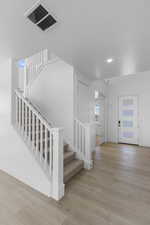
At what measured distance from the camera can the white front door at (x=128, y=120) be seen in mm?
4723

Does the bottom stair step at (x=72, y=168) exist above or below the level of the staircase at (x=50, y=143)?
below

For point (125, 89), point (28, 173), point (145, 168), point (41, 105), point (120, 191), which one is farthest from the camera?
point (125, 89)

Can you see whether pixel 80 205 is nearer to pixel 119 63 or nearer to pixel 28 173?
pixel 28 173

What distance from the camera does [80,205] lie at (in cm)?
156

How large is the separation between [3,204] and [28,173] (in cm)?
50

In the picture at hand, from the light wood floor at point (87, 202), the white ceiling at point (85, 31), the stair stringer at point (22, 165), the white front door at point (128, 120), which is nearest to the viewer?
the white ceiling at point (85, 31)

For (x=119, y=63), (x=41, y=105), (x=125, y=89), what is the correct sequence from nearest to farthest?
1. (x=119, y=63)
2. (x=41, y=105)
3. (x=125, y=89)

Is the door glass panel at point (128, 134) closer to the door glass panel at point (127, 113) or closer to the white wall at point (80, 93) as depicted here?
the door glass panel at point (127, 113)

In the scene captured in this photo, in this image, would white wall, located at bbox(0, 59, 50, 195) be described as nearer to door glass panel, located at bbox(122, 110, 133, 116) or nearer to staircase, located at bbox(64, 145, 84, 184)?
staircase, located at bbox(64, 145, 84, 184)

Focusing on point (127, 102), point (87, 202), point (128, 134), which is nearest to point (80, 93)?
point (87, 202)

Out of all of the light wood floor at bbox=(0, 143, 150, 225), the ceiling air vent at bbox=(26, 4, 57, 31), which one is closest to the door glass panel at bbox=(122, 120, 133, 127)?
the light wood floor at bbox=(0, 143, 150, 225)

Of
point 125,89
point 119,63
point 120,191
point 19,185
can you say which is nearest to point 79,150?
point 120,191

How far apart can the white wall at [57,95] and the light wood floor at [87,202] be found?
1175mm

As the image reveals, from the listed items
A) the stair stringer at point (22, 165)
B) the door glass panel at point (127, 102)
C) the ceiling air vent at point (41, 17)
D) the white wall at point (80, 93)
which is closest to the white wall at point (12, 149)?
the stair stringer at point (22, 165)
